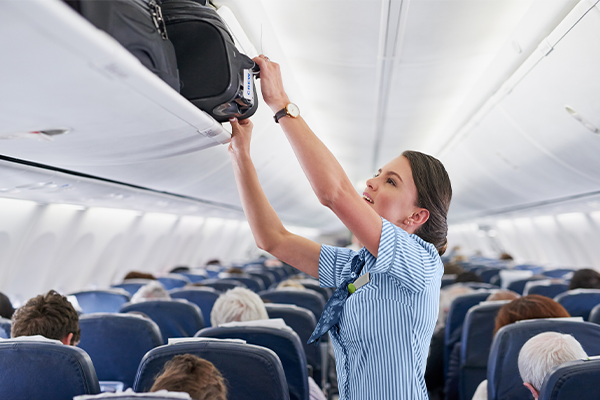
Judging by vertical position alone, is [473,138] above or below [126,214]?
above

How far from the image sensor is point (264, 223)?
1.92m

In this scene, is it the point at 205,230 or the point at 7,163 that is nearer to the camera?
the point at 7,163

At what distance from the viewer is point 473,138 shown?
20.6 ft

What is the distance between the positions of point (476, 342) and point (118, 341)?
270cm

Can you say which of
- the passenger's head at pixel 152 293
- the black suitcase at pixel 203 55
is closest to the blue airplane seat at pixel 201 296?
the passenger's head at pixel 152 293

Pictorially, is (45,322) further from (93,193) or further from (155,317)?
(93,193)

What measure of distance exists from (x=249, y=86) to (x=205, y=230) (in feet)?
41.5

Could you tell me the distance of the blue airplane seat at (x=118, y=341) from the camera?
285 cm

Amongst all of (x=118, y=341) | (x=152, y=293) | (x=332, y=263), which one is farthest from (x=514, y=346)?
(x=152, y=293)

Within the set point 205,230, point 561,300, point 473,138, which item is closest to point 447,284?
point 473,138

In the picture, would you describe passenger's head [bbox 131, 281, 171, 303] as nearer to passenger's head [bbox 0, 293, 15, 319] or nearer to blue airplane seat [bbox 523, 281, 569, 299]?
passenger's head [bbox 0, 293, 15, 319]

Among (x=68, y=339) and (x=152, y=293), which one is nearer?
(x=68, y=339)

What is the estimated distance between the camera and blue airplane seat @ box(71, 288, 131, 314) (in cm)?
493

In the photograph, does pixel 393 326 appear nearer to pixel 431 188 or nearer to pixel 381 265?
pixel 381 265
